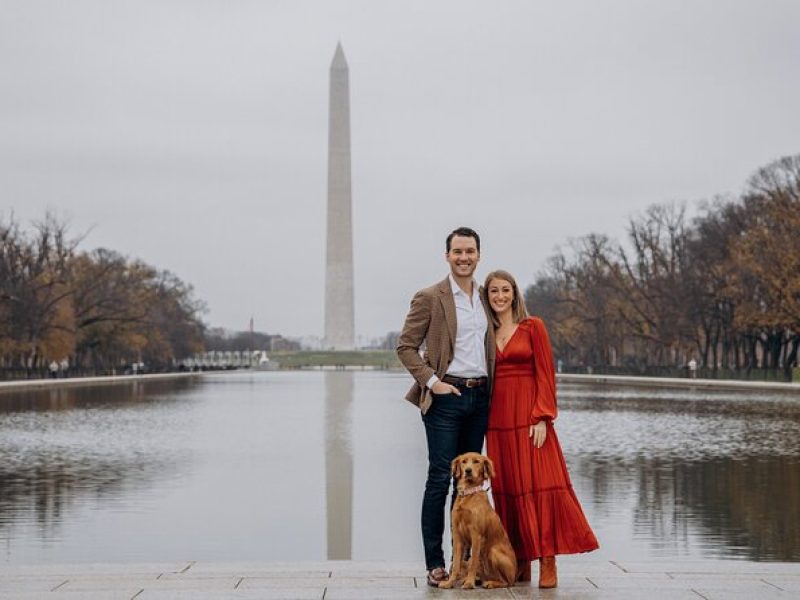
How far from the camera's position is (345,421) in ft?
84.3

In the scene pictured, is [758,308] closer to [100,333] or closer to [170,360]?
[100,333]

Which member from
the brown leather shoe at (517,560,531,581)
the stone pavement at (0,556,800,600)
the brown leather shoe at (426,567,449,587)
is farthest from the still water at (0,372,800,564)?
the brown leather shoe at (426,567,449,587)

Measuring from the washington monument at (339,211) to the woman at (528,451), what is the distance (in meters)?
76.0

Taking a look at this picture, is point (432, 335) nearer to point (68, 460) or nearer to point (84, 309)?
point (68, 460)

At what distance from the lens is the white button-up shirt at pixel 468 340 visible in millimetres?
7301

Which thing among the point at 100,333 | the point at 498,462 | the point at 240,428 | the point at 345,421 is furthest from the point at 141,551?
the point at 100,333

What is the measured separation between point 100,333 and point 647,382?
3426cm

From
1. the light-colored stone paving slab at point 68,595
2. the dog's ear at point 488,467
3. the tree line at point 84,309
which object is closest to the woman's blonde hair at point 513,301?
the dog's ear at point 488,467

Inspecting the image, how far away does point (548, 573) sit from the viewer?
23.1 ft

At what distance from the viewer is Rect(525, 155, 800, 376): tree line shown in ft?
163

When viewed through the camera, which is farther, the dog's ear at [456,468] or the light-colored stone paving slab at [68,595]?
the dog's ear at [456,468]

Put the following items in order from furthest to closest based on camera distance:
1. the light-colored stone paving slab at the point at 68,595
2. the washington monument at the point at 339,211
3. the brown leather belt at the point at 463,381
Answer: the washington monument at the point at 339,211 → the brown leather belt at the point at 463,381 → the light-colored stone paving slab at the point at 68,595

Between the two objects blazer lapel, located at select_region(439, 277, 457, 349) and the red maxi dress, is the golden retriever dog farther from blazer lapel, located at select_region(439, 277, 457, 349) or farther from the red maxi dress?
blazer lapel, located at select_region(439, 277, 457, 349)

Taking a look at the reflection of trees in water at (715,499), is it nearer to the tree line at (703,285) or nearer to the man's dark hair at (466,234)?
the man's dark hair at (466,234)
